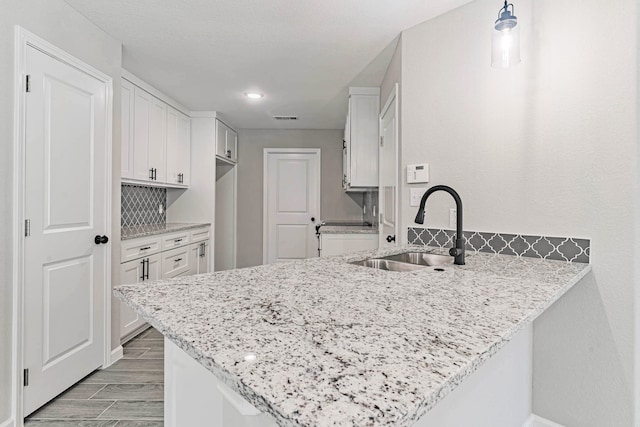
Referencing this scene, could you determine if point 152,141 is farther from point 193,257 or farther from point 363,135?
point 363,135

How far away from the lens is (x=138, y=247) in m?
2.82

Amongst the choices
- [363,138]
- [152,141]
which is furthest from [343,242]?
[152,141]

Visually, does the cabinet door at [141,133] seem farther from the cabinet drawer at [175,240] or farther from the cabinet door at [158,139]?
the cabinet drawer at [175,240]

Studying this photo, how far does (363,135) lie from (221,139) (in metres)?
2.04

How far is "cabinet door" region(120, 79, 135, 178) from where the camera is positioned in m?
2.90

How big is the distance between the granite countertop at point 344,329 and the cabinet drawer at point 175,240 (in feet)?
7.66

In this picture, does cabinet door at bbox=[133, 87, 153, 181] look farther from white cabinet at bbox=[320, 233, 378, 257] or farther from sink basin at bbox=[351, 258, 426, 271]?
sink basin at bbox=[351, 258, 426, 271]

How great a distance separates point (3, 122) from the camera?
1.61 m

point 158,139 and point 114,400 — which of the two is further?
point 158,139

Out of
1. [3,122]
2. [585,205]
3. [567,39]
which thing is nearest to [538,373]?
[585,205]

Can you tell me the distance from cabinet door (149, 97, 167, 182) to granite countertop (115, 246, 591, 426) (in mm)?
2669

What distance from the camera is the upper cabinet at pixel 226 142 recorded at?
14.3 feet

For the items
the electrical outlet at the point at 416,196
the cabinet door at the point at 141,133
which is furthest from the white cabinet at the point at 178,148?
the electrical outlet at the point at 416,196

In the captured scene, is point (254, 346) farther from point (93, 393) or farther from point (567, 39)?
point (93, 393)
